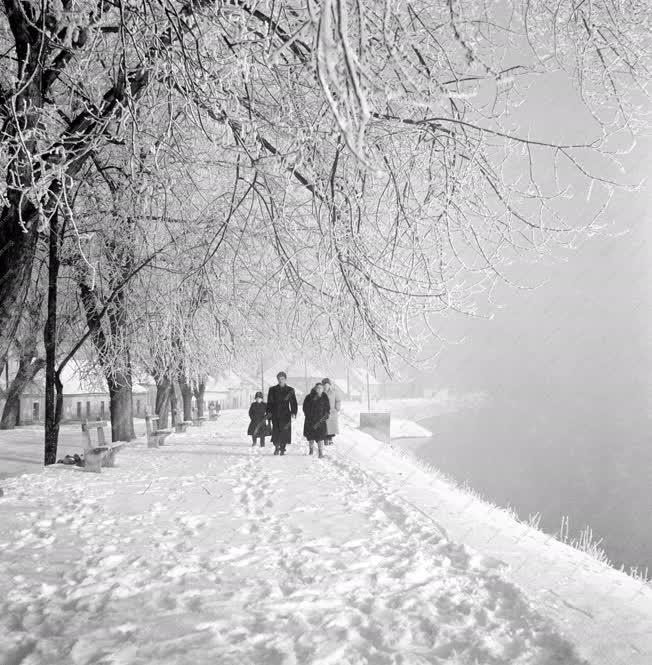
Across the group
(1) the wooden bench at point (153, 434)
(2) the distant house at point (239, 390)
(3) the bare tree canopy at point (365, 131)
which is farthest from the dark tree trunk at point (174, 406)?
(2) the distant house at point (239, 390)

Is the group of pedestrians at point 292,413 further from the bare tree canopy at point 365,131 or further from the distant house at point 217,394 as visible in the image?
the distant house at point 217,394

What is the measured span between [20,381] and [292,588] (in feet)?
67.9

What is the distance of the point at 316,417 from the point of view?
11.6m

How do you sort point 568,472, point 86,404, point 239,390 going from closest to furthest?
point 568,472
point 86,404
point 239,390

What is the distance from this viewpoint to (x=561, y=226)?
4.55 meters

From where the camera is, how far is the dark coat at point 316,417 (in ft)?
37.8

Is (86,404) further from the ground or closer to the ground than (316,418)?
further from the ground

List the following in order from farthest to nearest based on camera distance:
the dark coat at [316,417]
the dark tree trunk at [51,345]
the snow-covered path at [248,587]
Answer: the dark coat at [316,417], the dark tree trunk at [51,345], the snow-covered path at [248,587]

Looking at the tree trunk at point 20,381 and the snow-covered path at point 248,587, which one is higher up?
the tree trunk at point 20,381

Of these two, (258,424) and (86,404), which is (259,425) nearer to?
(258,424)

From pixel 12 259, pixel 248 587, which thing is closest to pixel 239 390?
pixel 12 259

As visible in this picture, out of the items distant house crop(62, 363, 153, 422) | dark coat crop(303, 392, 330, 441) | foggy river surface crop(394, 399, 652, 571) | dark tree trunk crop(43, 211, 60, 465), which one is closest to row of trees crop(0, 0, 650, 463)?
dark tree trunk crop(43, 211, 60, 465)

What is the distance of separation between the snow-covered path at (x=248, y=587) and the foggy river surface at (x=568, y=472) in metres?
10.6

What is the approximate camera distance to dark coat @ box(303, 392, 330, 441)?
11.5 meters
